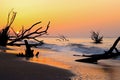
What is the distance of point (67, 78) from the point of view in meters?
10.5

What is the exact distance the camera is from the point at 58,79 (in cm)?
982

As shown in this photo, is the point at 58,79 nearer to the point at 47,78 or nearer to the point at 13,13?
the point at 47,78

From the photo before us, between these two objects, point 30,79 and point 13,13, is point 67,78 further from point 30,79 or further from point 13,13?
point 13,13

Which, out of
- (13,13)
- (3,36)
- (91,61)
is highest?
(13,13)

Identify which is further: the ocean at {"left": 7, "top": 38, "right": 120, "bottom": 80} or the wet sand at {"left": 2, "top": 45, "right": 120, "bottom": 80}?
the ocean at {"left": 7, "top": 38, "right": 120, "bottom": 80}

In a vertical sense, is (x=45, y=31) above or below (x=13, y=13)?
below

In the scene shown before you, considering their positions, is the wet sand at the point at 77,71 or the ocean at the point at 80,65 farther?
the ocean at the point at 80,65

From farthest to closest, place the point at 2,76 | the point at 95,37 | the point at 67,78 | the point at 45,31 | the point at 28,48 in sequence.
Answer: the point at 95,37, the point at 28,48, the point at 45,31, the point at 67,78, the point at 2,76

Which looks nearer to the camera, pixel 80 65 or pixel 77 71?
pixel 77 71

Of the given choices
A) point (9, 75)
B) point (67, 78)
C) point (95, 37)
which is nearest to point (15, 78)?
point (9, 75)

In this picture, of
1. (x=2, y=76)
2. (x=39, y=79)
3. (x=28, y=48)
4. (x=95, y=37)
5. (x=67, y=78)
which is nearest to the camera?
(x=2, y=76)

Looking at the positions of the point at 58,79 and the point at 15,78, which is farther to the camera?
the point at 58,79

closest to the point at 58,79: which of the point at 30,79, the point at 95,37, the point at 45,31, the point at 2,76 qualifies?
the point at 30,79

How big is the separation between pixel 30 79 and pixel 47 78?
905 millimetres
